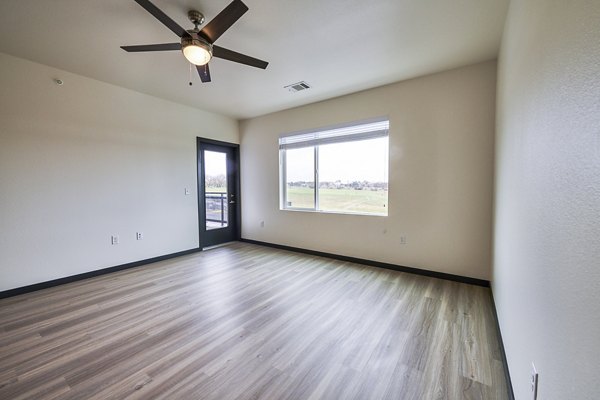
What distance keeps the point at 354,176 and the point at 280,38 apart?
92.4 inches

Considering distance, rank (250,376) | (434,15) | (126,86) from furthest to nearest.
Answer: (126,86)
(434,15)
(250,376)

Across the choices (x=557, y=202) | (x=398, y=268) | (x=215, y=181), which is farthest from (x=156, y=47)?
(x=398, y=268)

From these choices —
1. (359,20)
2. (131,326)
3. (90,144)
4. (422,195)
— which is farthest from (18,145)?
(422,195)

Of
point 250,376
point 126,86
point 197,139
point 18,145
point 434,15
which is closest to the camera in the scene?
point 250,376

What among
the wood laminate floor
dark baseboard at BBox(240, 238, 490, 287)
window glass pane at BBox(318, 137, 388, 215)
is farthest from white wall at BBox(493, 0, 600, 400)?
window glass pane at BBox(318, 137, 388, 215)

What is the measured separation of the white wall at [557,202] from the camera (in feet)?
2.23

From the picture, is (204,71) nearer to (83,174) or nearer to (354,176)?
(83,174)

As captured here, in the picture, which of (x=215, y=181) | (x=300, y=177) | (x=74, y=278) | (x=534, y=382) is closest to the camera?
(x=534, y=382)

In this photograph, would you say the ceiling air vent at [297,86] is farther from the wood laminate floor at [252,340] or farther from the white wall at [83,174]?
the wood laminate floor at [252,340]

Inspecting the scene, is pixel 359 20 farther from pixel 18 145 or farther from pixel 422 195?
pixel 18 145

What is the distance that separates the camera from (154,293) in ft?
9.80

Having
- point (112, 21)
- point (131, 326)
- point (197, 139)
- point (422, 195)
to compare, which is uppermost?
point (112, 21)

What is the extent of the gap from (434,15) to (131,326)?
394 cm

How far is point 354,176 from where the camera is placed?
4.16 metres
